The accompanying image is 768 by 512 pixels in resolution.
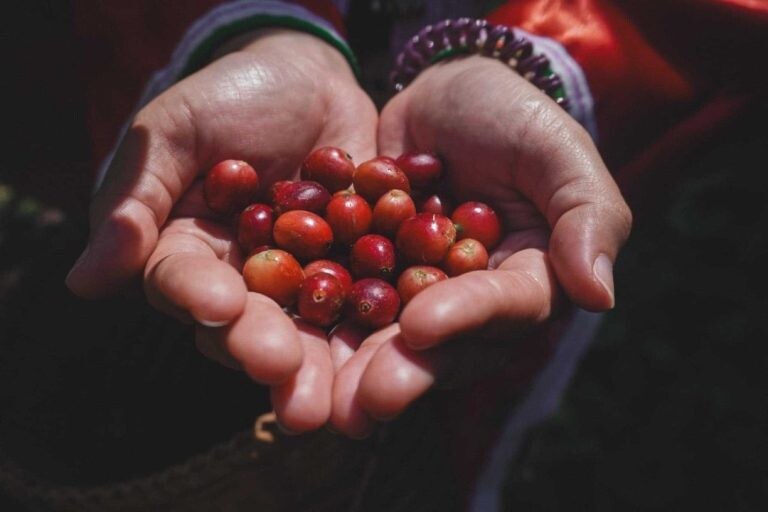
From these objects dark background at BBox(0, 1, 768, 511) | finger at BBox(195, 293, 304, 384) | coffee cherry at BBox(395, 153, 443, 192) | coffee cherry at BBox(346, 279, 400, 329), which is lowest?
dark background at BBox(0, 1, 768, 511)

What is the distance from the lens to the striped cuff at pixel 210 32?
281 cm

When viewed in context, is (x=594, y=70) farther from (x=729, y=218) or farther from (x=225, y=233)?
(x=225, y=233)

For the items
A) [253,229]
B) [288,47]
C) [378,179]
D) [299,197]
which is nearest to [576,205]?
[378,179]

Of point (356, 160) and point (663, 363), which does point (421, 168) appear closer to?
point (356, 160)

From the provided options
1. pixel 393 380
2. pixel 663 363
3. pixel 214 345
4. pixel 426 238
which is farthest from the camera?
pixel 663 363

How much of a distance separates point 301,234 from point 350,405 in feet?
2.78

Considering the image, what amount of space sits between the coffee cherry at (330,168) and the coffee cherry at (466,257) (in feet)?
1.93

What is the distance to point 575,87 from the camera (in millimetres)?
2645

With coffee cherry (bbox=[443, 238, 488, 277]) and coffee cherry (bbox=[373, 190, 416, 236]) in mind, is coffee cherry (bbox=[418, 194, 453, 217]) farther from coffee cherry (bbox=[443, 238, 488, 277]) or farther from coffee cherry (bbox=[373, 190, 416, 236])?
coffee cherry (bbox=[443, 238, 488, 277])

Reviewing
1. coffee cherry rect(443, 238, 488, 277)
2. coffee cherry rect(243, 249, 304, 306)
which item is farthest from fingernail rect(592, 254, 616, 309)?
coffee cherry rect(243, 249, 304, 306)

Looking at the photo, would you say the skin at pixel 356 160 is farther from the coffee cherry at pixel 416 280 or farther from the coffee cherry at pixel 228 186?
the coffee cherry at pixel 416 280

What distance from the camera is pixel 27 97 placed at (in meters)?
4.18

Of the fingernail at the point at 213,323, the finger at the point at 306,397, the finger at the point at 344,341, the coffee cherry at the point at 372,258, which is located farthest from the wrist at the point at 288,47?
the finger at the point at 306,397

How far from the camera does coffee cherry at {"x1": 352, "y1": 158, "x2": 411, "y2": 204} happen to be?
2.62 meters
